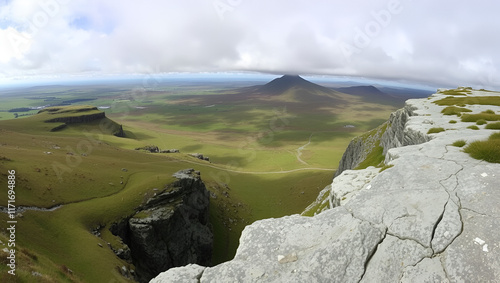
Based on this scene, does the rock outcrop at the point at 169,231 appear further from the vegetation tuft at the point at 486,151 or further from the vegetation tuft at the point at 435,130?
the vegetation tuft at the point at 486,151

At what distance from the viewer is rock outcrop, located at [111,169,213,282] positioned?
42781 mm

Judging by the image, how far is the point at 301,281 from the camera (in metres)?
9.37

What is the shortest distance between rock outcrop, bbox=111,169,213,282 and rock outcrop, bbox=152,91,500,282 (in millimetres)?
35592

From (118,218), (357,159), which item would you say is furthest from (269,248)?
(357,159)

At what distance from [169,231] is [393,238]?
44.3 m

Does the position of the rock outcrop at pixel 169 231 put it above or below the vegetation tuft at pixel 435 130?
below

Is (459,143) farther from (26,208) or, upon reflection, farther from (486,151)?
(26,208)

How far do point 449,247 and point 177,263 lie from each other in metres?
49.3

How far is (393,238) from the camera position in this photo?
33.1 feet

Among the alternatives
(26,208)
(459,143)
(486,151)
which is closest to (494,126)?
(459,143)

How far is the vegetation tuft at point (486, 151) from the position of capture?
528 inches

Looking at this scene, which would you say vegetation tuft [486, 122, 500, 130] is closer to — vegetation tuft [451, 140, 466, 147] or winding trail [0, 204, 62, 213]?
vegetation tuft [451, 140, 466, 147]

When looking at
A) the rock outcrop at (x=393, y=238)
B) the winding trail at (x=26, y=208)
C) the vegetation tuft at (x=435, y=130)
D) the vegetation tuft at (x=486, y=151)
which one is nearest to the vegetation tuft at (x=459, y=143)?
the vegetation tuft at (x=486, y=151)

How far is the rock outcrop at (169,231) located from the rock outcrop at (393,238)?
117 ft
